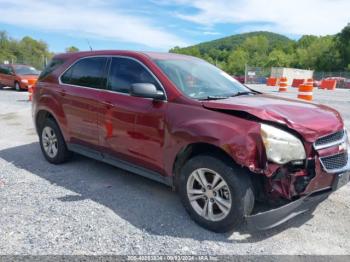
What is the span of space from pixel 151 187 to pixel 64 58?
2.62 metres

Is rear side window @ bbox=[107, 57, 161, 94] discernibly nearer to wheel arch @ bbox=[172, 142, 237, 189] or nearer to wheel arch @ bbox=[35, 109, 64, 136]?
wheel arch @ bbox=[172, 142, 237, 189]

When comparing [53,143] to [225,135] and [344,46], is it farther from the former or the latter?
[344,46]

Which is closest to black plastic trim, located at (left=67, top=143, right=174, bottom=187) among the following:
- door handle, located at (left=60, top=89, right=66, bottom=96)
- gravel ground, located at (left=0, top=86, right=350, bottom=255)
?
gravel ground, located at (left=0, top=86, right=350, bottom=255)

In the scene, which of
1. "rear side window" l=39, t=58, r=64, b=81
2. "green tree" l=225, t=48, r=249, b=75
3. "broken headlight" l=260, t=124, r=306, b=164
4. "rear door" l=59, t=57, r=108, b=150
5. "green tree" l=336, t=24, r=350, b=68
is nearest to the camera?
"broken headlight" l=260, t=124, r=306, b=164

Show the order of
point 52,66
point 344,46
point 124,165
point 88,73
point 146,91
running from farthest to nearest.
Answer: point 344,46
point 52,66
point 88,73
point 124,165
point 146,91

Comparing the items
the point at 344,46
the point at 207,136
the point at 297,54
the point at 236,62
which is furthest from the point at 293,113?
the point at 297,54

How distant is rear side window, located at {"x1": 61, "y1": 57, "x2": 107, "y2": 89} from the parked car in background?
15.8 metres

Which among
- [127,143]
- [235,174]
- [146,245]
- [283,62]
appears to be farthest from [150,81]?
[283,62]

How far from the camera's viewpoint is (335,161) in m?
3.39

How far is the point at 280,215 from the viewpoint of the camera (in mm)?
3125

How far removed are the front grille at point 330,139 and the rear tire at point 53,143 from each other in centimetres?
386

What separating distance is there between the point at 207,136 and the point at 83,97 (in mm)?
2333

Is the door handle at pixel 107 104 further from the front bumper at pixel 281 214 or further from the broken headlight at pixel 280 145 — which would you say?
the front bumper at pixel 281 214

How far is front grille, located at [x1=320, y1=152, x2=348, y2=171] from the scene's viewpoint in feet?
10.7
